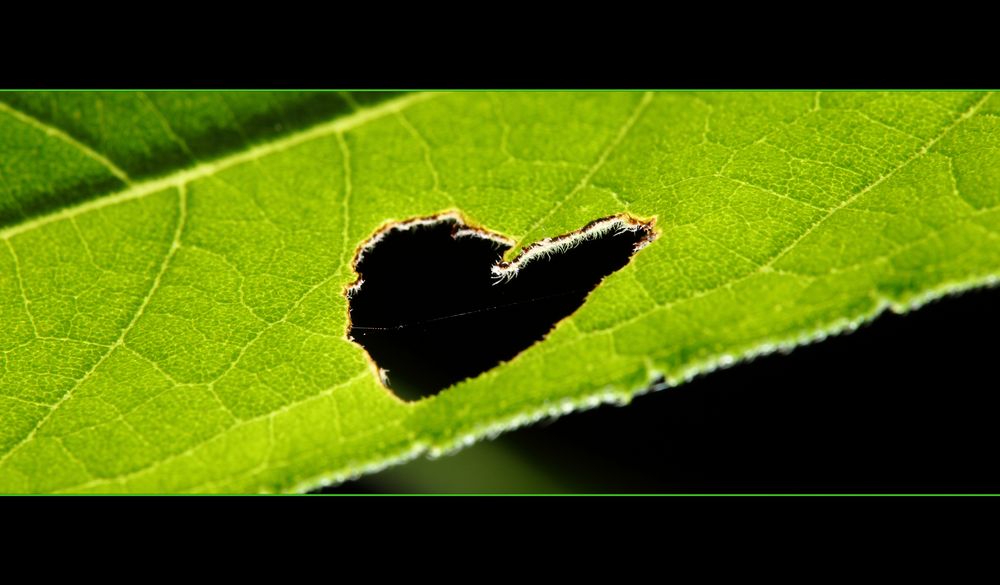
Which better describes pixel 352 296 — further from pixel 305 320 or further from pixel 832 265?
pixel 832 265

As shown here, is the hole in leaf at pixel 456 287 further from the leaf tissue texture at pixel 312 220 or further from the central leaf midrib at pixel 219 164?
the central leaf midrib at pixel 219 164

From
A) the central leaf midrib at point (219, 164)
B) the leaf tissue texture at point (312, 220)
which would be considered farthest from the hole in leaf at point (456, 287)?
the central leaf midrib at point (219, 164)

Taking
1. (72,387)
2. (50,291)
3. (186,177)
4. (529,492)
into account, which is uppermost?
(186,177)

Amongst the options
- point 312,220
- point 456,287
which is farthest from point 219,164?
point 456,287

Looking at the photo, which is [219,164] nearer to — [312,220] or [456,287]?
[312,220]

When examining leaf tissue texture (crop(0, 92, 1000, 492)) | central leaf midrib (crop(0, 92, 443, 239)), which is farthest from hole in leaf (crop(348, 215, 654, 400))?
central leaf midrib (crop(0, 92, 443, 239))

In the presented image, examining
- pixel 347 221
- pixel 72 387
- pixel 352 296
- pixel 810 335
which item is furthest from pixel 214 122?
pixel 810 335

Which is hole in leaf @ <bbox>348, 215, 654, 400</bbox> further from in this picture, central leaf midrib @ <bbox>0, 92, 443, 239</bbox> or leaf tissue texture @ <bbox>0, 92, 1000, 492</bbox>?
central leaf midrib @ <bbox>0, 92, 443, 239</bbox>
